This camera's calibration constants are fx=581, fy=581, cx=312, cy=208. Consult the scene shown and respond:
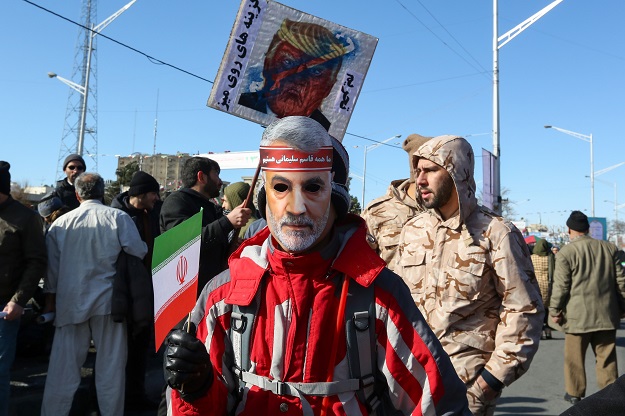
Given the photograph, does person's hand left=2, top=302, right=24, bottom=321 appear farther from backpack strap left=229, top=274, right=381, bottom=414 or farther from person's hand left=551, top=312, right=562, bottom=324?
person's hand left=551, top=312, right=562, bottom=324

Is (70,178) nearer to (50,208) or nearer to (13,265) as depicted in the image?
(50,208)

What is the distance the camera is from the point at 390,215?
14.1 feet

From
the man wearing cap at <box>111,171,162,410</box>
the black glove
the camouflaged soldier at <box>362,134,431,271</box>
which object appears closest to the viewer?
the black glove

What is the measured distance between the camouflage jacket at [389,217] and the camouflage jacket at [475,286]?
2.50 ft

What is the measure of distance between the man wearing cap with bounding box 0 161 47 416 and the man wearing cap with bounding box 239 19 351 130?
2.33 m

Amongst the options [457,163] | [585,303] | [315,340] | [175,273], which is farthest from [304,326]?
[585,303]

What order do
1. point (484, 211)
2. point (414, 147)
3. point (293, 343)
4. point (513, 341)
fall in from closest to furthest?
point (293, 343) → point (513, 341) → point (484, 211) → point (414, 147)

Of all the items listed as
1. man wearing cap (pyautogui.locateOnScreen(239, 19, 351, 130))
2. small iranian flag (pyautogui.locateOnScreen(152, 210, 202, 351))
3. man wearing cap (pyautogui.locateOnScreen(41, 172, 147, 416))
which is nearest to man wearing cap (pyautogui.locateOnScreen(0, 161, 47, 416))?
man wearing cap (pyautogui.locateOnScreen(41, 172, 147, 416))

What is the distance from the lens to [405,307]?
1.90 meters

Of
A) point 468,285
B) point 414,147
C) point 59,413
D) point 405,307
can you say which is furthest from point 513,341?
point 59,413

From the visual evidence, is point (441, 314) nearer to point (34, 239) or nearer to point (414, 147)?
point (414, 147)

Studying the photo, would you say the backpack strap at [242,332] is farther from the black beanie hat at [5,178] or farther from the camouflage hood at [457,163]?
the black beanie hat at [5,178]

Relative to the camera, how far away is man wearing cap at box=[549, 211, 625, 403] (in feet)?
22.8

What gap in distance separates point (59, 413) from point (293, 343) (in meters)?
3.89
